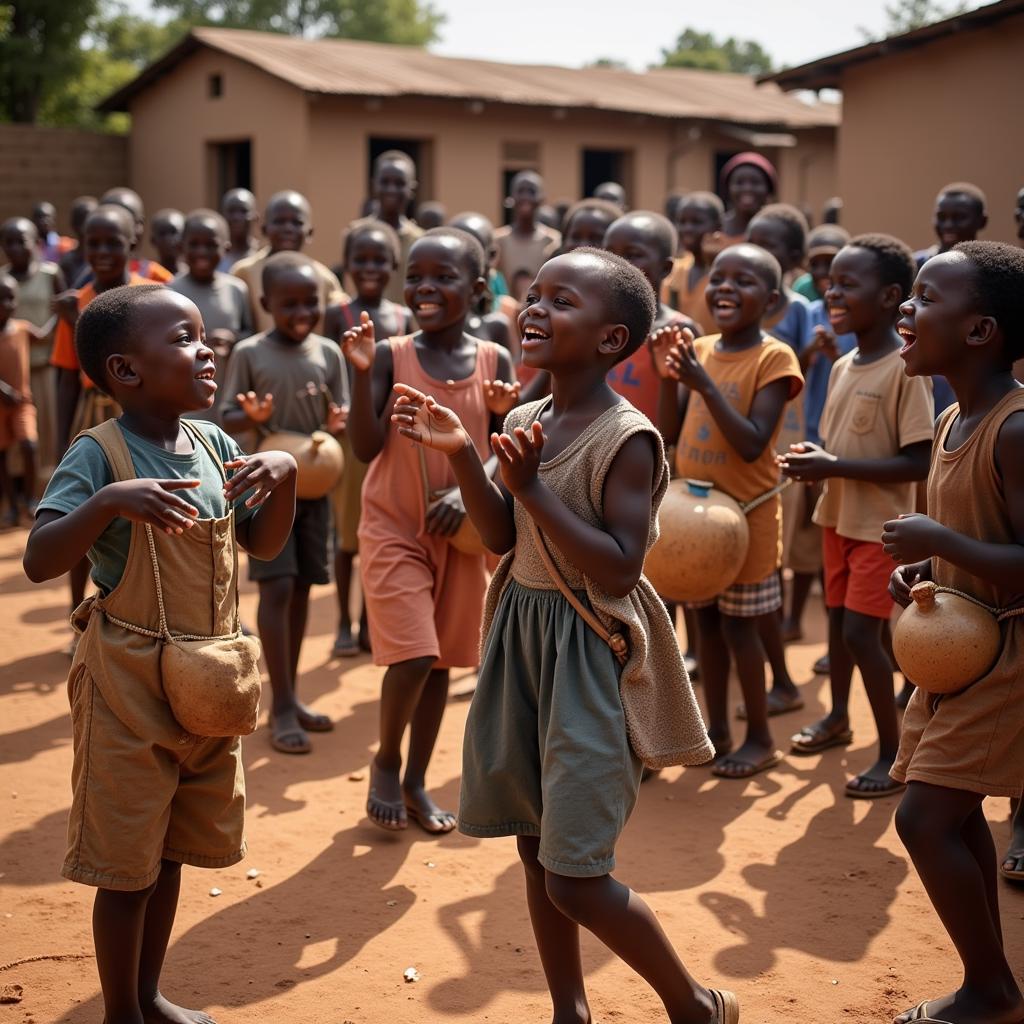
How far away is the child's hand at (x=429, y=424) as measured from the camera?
2.60 m

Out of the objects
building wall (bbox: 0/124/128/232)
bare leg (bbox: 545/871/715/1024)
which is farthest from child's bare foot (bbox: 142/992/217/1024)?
building wall (bbox: 0/124/128/232)

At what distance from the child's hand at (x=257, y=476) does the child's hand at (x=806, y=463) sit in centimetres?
164

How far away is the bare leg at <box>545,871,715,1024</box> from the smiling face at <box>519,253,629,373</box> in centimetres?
106

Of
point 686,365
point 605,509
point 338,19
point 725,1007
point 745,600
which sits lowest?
point 725,1007

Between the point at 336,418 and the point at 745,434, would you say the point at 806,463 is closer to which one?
the point at 745,434

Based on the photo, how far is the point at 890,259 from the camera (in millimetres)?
4227

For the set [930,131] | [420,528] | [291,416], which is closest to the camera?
[420,528]

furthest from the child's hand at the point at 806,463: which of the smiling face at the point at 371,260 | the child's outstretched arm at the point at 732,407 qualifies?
the smiling face at the point at 371,260

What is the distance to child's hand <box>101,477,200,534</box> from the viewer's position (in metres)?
2.42

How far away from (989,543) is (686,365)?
4.80ft

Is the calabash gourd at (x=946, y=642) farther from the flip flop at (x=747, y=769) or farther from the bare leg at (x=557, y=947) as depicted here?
the flip flop at (x=747, y=769)

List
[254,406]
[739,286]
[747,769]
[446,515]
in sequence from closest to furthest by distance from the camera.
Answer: [446,515], [254,406], [739,286], [747,769]

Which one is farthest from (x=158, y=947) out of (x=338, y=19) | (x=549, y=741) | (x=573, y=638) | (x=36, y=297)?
(x=338, y=19)

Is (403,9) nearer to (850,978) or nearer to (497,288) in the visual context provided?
(497,288)
